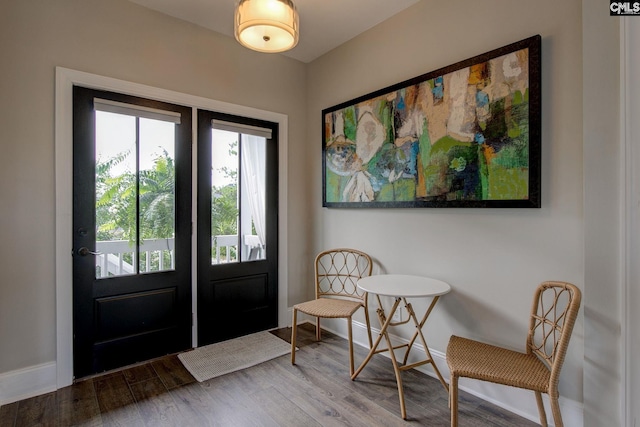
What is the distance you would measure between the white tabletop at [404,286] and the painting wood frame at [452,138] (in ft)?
1.73

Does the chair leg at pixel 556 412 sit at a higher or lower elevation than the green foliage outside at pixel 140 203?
lower

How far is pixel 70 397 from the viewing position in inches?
81.7

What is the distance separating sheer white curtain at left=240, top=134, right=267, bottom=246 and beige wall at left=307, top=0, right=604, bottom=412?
86 cm

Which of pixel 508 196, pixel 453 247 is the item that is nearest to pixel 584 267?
pixel 508 196

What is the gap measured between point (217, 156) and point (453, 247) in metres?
2.06

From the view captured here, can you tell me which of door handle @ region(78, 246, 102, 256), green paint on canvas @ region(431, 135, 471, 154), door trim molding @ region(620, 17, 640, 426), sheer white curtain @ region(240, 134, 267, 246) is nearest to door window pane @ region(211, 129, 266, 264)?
sheer white curtain @ region(240, 134, 267, 246)

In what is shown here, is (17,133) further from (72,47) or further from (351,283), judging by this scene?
(351,283)

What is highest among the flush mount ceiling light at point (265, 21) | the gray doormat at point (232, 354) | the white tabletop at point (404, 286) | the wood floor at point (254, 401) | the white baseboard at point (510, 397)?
the flush mount ceiling light at point (265, 21)

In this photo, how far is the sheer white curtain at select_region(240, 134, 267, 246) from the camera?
308 centimetres

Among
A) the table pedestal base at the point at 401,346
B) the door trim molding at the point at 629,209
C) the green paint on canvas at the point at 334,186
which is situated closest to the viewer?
the door trim molding at the point at 629,209

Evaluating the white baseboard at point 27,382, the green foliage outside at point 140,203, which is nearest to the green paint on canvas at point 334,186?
the green foliage outside at point 140,203

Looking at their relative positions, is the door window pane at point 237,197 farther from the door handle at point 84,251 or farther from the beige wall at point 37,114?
the door handle at point 84,251

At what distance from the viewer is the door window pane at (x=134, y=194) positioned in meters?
2.38

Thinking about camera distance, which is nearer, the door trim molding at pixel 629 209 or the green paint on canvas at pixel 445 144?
the door trim molding at pixel 629 209
